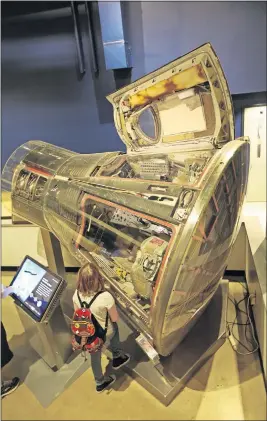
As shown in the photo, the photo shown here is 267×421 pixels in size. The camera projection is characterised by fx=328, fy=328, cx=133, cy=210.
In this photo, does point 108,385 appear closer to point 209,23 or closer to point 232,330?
point 232,330

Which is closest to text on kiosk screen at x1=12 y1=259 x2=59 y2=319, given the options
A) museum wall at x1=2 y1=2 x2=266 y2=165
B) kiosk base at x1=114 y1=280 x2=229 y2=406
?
kiosk base at x1=114 y1=280 x2=229 y2=406

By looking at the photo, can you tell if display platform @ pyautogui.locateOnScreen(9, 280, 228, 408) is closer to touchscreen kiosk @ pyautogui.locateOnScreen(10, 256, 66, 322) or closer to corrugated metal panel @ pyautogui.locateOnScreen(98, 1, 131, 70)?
touchscreen kiosk @ pyautogui.locateOnScreen(10, 256, 66, 322)

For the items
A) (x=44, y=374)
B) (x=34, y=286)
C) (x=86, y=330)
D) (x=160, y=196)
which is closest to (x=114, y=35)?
(x=160, y=196)

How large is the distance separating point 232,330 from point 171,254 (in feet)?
3.61

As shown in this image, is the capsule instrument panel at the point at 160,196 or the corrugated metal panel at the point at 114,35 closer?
the capsule instrument panel at the point at 160,196

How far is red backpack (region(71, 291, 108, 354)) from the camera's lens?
1.47 meters

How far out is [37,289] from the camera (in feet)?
5.43

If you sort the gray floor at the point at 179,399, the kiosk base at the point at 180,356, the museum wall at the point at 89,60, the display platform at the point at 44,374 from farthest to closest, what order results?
1. the museum wall at the point at 89,60
2. the display platform at the point at 44,374
3. the kiosk base at the point at 180,356
4. the gray floor at the point at 179,399

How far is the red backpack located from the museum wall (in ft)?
4.42

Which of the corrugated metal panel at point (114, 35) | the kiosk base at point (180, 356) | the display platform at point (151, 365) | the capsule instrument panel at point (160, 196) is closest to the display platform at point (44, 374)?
the display platform at point (151, 365)

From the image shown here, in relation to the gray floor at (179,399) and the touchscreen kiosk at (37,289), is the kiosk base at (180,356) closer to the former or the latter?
the gray floor at (179,399)

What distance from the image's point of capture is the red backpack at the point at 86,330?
147 cm

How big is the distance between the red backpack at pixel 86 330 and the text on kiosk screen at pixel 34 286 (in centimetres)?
18

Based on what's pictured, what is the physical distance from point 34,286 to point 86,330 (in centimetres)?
39
